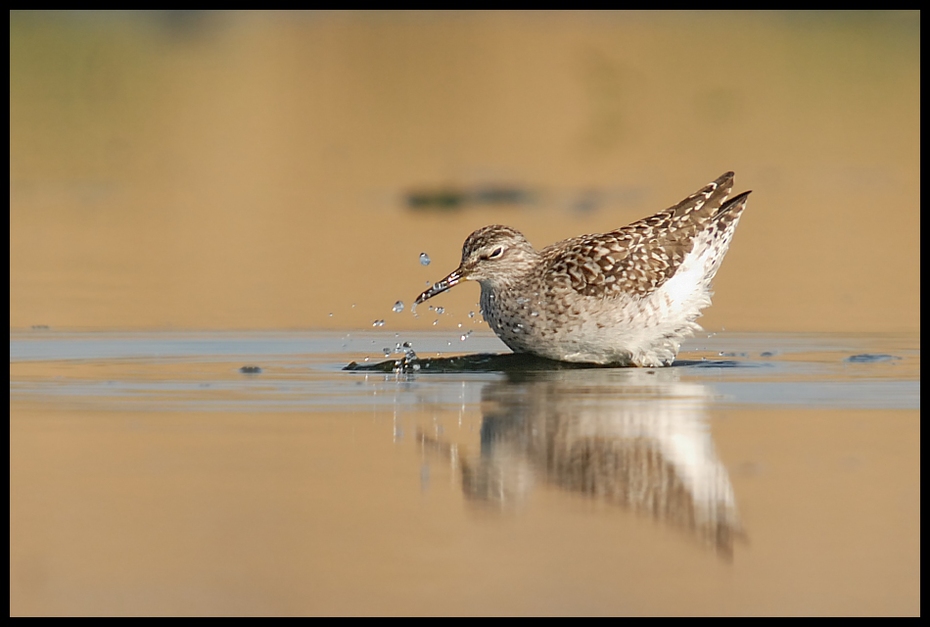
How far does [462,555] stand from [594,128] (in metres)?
21.3

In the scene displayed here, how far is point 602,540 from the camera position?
588 centimetres

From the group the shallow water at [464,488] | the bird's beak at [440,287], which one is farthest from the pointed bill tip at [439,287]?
the shallow water at [464,488]

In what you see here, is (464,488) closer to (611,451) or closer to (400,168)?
(611,451)

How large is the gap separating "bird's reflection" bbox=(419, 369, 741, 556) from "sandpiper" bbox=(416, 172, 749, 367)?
99 cm

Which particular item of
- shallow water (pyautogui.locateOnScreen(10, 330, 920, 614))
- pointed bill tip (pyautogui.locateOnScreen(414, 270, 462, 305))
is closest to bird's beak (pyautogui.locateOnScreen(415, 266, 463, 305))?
pointed bill tip (pyautogui.locateOnScreen(414, 270, 462, 305))

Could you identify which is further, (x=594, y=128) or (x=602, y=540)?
(x=594, y=128)

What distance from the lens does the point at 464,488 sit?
6.71 meters

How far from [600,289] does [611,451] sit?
3342 mm

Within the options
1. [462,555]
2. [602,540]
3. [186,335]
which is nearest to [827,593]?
[602,540]

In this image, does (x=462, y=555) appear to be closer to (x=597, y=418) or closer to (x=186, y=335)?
(x=597, y=418)

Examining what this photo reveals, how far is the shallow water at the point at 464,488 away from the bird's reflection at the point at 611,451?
0.06 ft

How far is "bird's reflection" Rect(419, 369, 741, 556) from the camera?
6.40 meters

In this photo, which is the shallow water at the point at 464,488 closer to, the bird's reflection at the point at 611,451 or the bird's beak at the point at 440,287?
the bird's reflection at the point at 611,451

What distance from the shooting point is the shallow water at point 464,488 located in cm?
545
